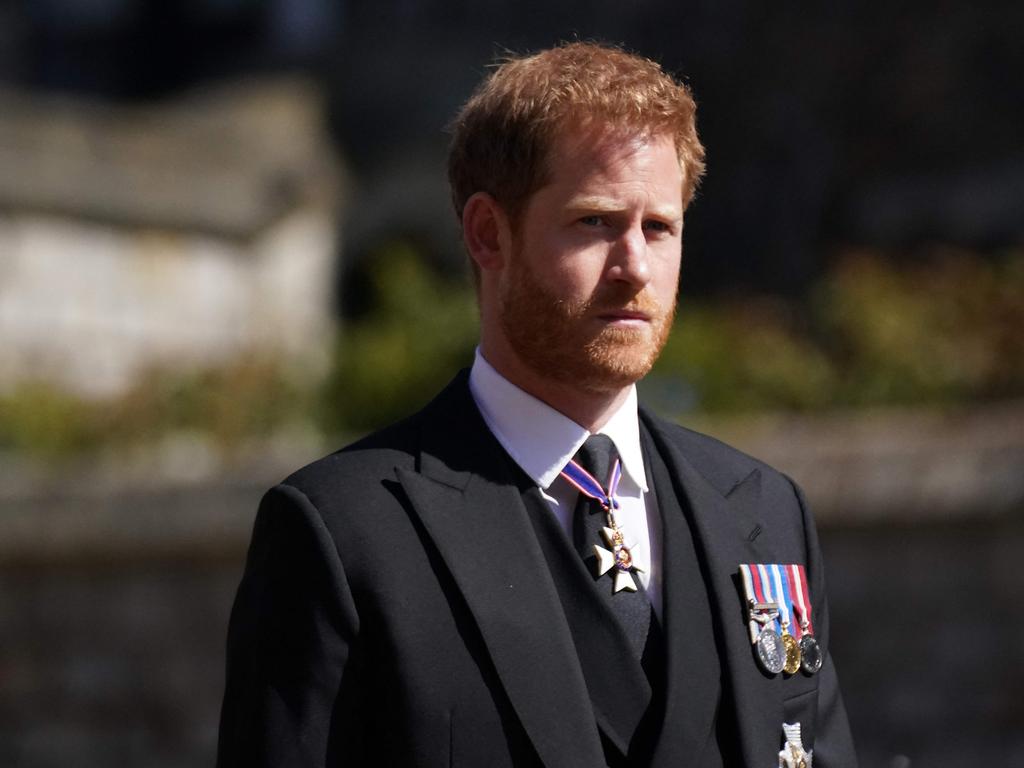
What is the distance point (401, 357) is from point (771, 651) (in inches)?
242

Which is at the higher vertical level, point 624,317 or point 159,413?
point 159,413

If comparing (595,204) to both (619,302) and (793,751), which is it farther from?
(793,751)

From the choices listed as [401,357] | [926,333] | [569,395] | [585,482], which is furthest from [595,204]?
[401,357]

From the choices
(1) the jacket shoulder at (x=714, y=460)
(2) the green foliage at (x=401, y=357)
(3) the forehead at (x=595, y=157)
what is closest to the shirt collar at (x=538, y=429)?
(1) the jacket shoulder at (x=714, y=460)

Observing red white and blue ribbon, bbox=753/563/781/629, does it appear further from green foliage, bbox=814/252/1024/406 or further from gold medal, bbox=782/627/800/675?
green foliage, bbox=814/252/1024/406

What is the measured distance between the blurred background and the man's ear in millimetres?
1187

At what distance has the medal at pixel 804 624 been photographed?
2.89 meters

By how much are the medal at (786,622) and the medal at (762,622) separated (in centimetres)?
1

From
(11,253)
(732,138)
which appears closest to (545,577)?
(11,253)

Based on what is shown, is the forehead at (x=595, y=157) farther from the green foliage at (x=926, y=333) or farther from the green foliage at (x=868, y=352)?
the green foliage at (x=926, y=333)

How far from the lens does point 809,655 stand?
2.90 meters

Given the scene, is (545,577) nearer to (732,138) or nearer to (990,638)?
(990,638)

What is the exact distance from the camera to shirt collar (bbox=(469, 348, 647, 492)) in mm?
2797

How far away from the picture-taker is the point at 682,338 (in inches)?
328
